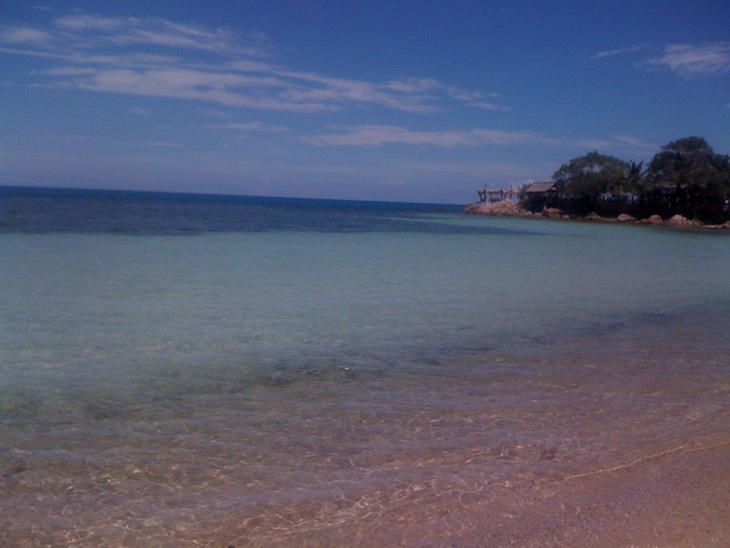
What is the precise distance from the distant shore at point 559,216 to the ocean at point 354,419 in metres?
46.6

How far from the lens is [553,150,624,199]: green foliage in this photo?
59.4 metres

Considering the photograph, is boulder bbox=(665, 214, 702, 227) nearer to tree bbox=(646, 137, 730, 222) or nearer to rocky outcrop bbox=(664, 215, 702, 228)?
rocky outcrop bbox=(664, 215, 702, 228)

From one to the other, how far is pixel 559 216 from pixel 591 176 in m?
5.35

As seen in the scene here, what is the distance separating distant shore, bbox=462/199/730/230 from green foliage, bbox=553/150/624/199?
2280mm

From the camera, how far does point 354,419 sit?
4.81m

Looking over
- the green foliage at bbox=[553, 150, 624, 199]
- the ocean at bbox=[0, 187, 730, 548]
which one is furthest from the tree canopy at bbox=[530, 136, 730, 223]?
the ocean at bbox=[0, 187, 730, 548]

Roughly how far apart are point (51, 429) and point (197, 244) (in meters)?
17.0

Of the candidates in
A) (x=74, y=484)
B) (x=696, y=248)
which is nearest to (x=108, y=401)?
(x=74, y=484)

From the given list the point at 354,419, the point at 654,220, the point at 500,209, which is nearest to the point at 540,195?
the point at 500,209

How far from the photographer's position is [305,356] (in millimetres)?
6699

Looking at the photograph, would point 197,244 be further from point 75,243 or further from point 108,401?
point 108,401

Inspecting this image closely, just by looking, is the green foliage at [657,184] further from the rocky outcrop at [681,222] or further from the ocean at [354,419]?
the ocean at [354,419]

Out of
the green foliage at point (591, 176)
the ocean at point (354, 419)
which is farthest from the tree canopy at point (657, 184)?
the ocean at point (354, 419)

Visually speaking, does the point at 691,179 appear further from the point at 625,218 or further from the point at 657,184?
the point at 625,218
